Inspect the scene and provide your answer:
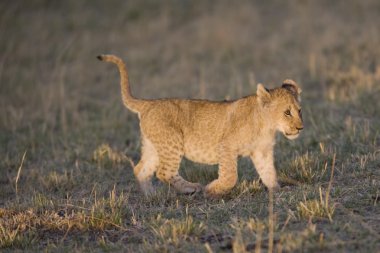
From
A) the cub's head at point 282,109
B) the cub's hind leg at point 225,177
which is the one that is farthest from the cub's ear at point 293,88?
the cub's hind leg at point 225,177

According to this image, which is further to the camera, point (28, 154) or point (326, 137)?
point (28, 154)

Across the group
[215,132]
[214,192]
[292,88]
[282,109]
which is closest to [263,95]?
[282,109]

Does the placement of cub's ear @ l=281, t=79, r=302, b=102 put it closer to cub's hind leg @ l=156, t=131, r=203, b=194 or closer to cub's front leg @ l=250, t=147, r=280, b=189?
cub's front leg @ l=250, t=147, r=280, b=189

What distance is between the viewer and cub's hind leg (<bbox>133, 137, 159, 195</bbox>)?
859 centimetres

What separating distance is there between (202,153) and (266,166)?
79cm

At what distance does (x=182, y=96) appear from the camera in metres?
13.5

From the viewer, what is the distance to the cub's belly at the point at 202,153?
8133 millimetres

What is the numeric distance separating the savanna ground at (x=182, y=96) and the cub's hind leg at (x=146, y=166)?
21 centimetres

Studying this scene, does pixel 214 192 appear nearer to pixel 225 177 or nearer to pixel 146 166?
pixel 225 177

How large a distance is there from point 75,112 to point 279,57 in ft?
16.8

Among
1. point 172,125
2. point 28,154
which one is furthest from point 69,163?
point 172,125

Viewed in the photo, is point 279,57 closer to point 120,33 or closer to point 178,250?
point 120,33

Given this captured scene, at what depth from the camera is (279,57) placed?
15703 millimetres

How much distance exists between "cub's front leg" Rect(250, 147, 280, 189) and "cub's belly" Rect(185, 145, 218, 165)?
501 millimetres
